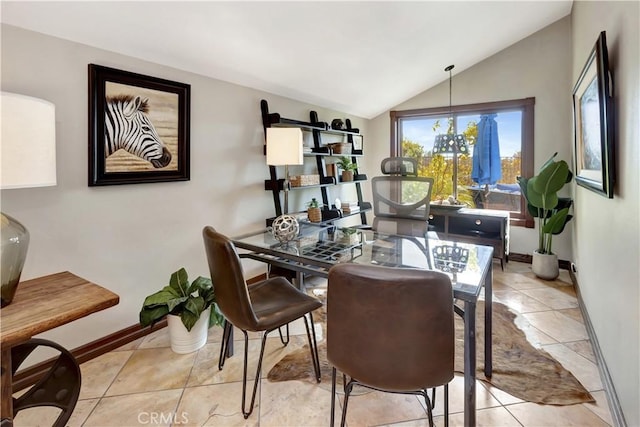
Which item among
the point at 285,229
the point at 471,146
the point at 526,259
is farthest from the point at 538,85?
the point at 285,229

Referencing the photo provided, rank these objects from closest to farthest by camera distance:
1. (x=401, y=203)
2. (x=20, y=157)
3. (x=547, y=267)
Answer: (x=20, y=157) → (x=401, y=203) → (x=547, y=267)

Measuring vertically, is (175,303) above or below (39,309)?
below

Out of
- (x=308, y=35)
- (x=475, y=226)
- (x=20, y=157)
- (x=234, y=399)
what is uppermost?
(x=308, y=35)

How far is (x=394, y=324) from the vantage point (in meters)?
1.11

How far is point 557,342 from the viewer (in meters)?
2.33

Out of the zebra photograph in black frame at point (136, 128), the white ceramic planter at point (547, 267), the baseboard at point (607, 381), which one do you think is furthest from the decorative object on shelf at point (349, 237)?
the white ceramic planter at point (547, 267)

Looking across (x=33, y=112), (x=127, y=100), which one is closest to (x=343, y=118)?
(x=127, y=100)

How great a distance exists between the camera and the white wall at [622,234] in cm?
136

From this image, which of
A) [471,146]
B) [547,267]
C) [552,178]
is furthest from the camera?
[471,146]

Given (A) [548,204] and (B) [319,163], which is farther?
(B) [319,163]

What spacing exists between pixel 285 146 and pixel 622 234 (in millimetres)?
2096

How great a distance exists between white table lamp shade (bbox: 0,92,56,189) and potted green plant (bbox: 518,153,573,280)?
3881 millimetres

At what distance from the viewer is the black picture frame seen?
5.46 ft

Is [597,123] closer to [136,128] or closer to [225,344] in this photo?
[225,344]
